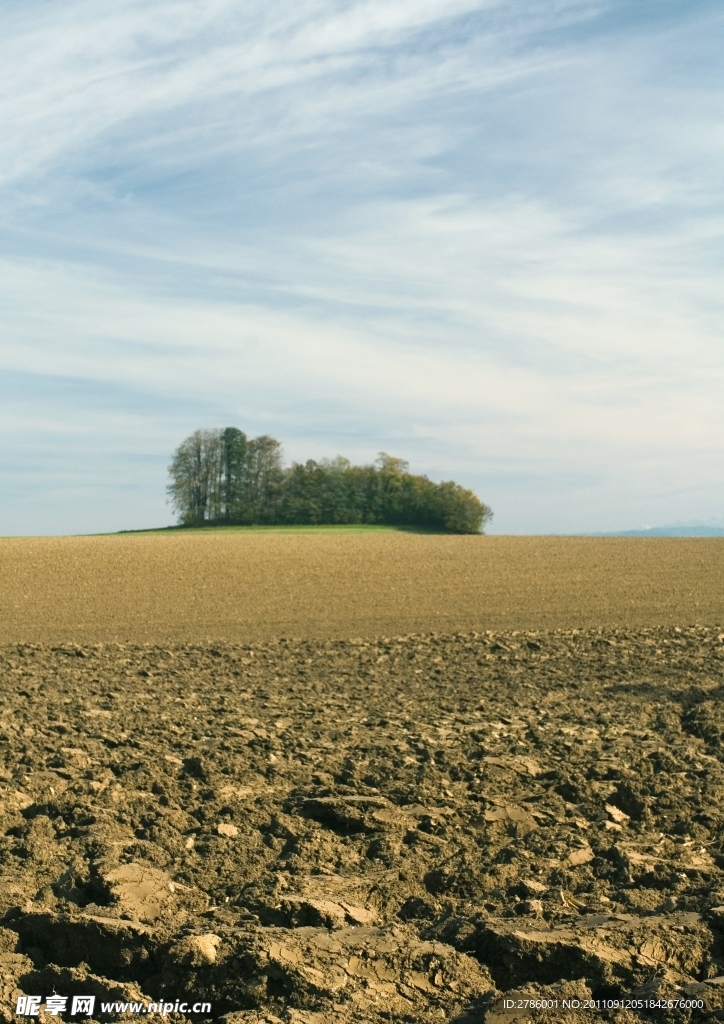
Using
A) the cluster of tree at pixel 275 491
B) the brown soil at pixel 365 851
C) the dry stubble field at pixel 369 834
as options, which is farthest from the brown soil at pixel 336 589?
the cluster of tree at pixel 275 491

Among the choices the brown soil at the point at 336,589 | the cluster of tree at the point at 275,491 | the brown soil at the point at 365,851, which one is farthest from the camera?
the cluster of tree at the point at 275,491

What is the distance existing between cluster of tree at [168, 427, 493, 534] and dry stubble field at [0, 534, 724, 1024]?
53657 millimetres

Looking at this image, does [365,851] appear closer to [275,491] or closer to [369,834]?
[369,834]

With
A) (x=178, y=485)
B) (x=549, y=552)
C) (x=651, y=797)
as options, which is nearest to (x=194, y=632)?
(x=651, y=797)

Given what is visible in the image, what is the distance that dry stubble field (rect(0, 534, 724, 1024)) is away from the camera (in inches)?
162

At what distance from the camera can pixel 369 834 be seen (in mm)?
6152

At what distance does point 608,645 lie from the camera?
17516mm

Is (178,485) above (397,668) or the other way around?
above

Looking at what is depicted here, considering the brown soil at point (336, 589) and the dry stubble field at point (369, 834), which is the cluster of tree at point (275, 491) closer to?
the brown soil at point (336, 589)

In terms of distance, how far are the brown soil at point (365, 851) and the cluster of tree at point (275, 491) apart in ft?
190

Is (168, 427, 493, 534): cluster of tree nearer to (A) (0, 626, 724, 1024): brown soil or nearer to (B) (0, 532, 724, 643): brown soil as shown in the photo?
(B) (0, 532, 724, 643): brown soil

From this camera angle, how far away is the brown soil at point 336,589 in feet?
72.5

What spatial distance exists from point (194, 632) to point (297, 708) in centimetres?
1035

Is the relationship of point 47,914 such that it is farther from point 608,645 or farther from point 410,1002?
point 608,645
